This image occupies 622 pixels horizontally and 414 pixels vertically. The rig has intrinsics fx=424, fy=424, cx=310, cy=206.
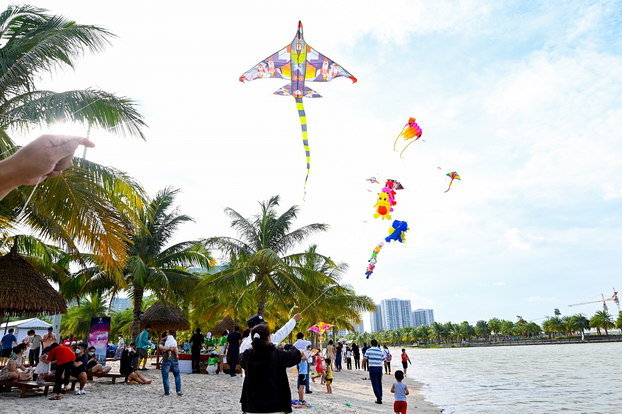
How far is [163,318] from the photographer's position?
16969 millimetres

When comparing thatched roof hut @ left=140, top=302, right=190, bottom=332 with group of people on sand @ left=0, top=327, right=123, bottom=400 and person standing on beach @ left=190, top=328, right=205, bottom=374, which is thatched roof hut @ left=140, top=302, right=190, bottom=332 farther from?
group of people on sand @ left=0, top=327, right=123, bottom=400

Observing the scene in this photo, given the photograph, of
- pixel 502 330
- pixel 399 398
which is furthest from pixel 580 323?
pixel 399 398

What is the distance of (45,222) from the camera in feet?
32.2

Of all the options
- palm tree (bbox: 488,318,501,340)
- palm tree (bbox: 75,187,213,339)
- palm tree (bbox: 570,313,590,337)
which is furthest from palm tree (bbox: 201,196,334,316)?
palm tree (bbox: 488,318,501,340)

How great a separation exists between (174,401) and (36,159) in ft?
31.9

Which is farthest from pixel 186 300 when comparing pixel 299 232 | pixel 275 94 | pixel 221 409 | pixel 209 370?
pixel 275 94

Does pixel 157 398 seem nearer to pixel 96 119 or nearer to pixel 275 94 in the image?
pixel 96 119

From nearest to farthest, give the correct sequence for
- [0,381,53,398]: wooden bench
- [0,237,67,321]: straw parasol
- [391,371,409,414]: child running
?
1. [391,371,409,414]: child running
2. [0,381,53,398]: wooden bench
3. [0,237,67,321]: straw parasol

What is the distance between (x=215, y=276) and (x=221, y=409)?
8793 mm

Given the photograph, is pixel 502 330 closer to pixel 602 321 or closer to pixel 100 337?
pixel 602 321

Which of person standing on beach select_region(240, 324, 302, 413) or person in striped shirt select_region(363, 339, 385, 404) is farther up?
person standing on beach select_region(240, 324, 302, 413)

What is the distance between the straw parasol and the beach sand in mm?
1922

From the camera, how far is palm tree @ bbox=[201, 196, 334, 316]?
1697cm

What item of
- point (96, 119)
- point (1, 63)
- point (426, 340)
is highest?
point (1, 63)
